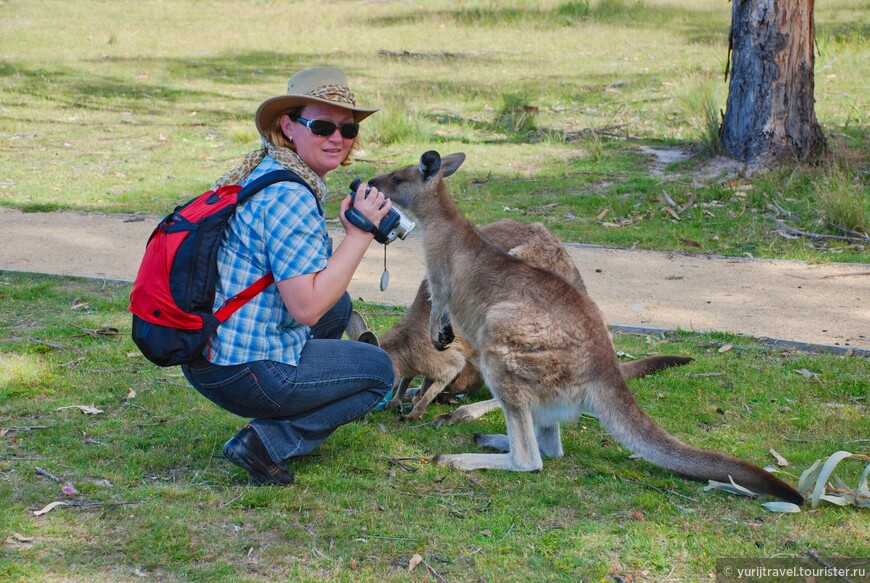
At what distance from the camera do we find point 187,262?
11.2 feet

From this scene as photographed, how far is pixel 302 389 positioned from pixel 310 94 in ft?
3.79

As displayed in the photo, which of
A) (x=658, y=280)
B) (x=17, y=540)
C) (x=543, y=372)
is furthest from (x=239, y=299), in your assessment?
(x=658, y=280)

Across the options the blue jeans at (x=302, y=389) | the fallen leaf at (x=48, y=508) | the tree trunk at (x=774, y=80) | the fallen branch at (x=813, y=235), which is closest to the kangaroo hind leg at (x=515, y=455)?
the blue jeans at (x=302, y=389)

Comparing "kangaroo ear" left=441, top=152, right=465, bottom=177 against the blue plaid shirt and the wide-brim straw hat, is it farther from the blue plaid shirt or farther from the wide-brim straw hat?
the blue plaid shirt

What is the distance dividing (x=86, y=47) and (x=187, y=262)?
17.4m

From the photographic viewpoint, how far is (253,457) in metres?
3.74

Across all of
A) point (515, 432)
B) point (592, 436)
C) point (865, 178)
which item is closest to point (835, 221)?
point (865, 178)

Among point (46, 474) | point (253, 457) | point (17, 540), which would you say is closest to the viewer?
point (17, 540)

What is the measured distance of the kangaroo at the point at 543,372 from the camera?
3.70 m

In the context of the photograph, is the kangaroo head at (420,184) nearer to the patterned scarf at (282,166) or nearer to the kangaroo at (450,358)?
the kangaroo at (450,358)

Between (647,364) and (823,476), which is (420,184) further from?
(823,476)

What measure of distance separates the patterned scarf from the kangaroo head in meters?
1.08

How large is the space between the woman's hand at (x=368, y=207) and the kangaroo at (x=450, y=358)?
Result: 1.42 metres

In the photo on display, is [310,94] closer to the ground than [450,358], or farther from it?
farther from it
